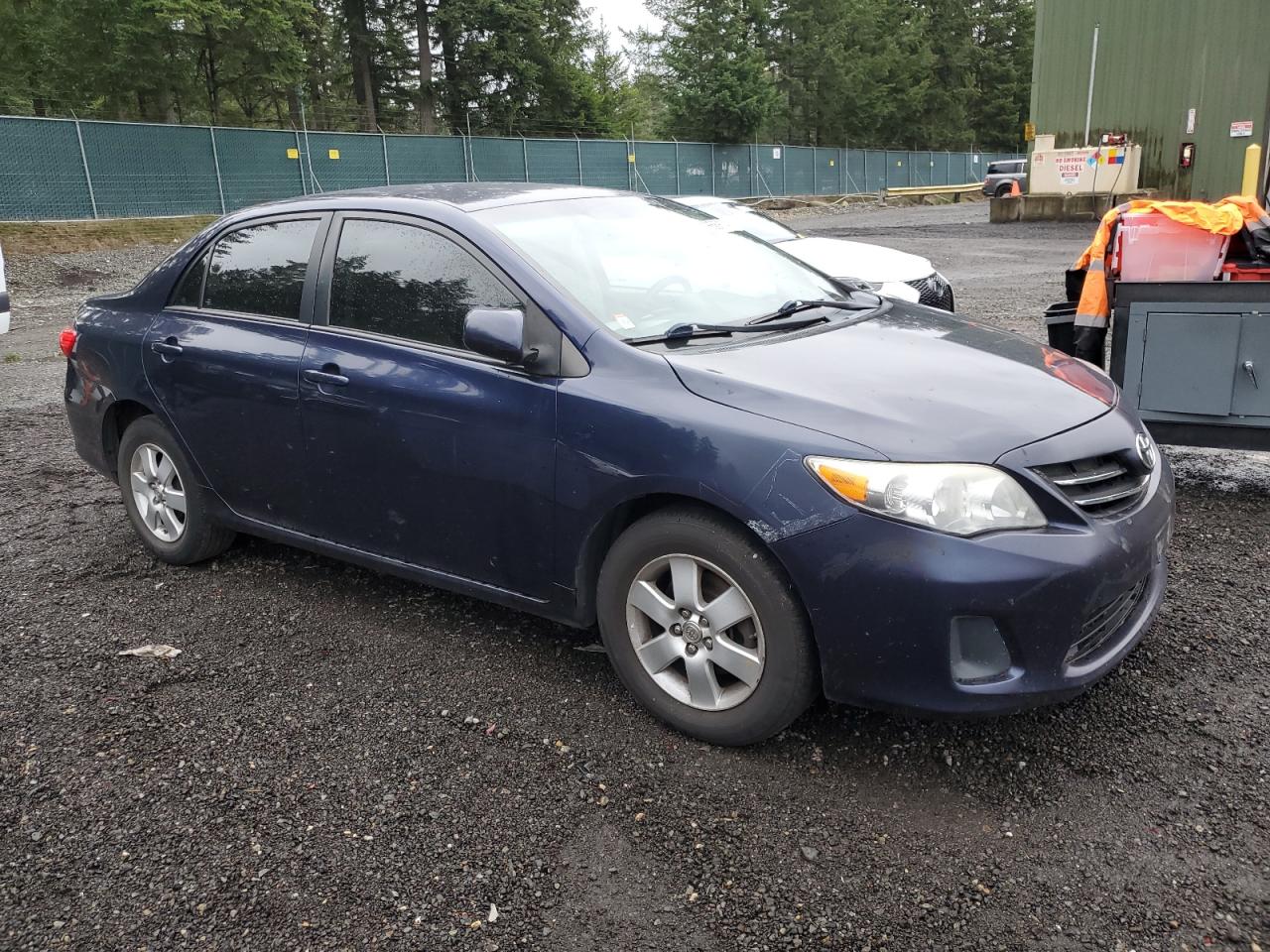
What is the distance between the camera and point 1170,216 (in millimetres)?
5301

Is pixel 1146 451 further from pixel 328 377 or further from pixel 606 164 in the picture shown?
pixel 606 164

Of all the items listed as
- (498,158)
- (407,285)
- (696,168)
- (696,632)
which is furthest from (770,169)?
(696,632)

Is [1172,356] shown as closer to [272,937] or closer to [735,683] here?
[735,683]

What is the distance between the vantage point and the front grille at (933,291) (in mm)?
8648

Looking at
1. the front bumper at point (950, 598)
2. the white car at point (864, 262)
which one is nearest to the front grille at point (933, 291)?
the white car at point (864, 262)

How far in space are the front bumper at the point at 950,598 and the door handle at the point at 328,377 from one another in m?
1.85

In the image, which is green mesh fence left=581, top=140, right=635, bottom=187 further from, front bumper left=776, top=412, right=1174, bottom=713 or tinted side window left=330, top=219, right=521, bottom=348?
front bumper left=776, top=412, right=1174, bottom=713

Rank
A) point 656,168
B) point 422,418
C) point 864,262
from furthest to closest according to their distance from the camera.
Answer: point 656,168 < point 864,262 < point 422,418

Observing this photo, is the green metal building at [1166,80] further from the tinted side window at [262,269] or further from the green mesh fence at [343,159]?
the tinted side window at [262,269]

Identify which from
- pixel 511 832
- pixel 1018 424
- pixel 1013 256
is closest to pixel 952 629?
pixel 1018 424

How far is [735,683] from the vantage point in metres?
3.03

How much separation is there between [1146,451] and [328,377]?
2814mm

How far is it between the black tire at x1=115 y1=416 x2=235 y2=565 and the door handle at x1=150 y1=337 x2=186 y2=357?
33cm

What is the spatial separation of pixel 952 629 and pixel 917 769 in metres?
0.55
